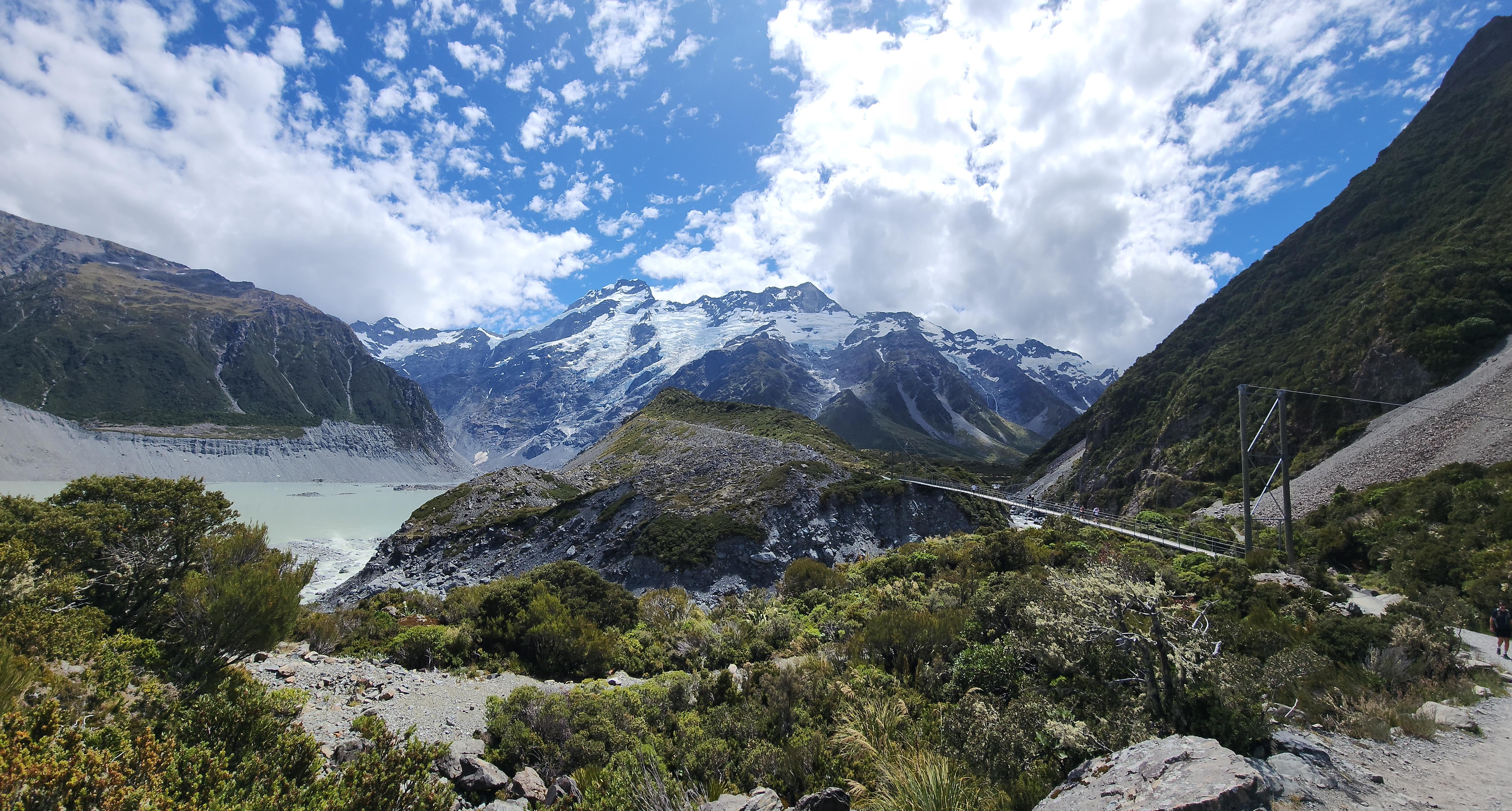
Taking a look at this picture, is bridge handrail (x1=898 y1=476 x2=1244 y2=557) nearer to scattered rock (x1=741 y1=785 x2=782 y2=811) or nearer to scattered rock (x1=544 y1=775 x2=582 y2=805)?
scattered rock (x1=741 y1=785 x2=782 y2=811)

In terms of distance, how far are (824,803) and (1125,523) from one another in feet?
91.5

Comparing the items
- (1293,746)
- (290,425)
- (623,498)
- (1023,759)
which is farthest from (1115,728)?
(290,425)

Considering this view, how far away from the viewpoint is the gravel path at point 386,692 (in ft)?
33.2

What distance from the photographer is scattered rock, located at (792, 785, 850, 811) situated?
22.4 feet

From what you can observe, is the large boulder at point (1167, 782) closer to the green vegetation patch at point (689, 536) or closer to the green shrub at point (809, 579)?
the green shrub at point (809, 579)

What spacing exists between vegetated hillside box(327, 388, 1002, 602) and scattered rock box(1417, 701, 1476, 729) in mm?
24960

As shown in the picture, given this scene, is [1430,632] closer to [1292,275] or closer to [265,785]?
[265,785]

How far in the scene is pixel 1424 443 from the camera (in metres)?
29.8

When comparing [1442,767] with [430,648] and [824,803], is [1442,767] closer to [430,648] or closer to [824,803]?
[824,803]

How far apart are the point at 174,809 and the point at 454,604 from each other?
46.9ft

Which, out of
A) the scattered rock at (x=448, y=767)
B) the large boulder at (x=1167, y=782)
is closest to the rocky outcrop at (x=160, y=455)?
the scattered rock at (x=448, y=767)

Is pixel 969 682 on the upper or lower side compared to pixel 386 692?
upper

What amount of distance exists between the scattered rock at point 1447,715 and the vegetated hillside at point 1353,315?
37.5m

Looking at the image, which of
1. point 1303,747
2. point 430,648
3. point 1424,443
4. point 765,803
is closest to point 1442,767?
point 1303,747
